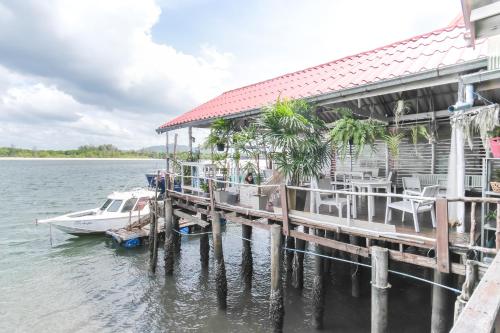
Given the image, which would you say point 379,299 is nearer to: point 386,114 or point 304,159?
point 304,159

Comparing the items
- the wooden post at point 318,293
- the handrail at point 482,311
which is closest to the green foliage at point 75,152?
the wooden post at point 318,293

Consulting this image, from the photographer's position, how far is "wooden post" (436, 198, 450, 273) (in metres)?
4.24

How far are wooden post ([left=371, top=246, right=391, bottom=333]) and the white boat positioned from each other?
13.2 meters

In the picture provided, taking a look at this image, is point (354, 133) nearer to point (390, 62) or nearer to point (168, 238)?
point (390, 62)

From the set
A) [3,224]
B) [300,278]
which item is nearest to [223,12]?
[300,278]

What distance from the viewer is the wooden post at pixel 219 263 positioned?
8086 millimetres

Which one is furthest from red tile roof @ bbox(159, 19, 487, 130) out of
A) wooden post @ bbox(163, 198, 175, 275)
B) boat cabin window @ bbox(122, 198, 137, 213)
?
boat cabin window @ bbox(122, 198, 137, 213)

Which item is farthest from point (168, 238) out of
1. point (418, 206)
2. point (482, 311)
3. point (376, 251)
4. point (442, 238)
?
point (482, 311)

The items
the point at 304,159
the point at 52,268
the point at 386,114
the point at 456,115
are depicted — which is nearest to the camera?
the point at 456,115

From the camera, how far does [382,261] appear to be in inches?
191

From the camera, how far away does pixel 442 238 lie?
14.4ft

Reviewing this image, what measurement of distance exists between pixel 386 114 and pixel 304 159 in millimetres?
3937

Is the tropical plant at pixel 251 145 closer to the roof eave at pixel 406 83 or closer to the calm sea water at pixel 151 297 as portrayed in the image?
the roof eave at pixel 406 83

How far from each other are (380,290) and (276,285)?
7.97ft
